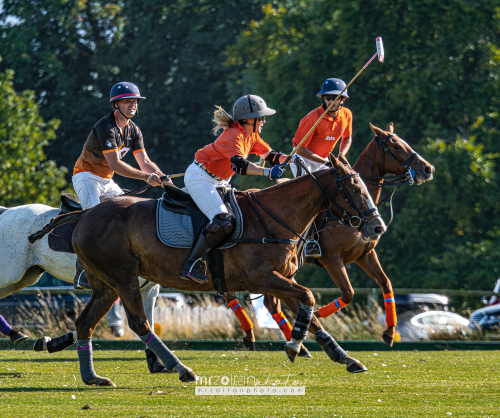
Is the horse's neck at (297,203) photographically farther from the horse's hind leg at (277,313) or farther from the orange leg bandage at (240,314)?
the orange leg bandage at (240,314)

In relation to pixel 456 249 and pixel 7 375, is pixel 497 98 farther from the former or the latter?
pixel 7 375

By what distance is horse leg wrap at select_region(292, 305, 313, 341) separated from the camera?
709 cm

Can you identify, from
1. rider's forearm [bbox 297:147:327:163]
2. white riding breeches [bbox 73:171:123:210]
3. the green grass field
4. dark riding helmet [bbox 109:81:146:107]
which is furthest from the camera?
rider's forearm [bbox 297:147:327:163]

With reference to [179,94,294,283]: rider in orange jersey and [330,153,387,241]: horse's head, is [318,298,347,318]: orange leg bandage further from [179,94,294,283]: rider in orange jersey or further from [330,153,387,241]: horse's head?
[330,153,387,241]: horse's head

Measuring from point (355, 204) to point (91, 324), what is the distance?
272 centimetres

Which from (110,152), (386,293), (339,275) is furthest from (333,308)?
(110,152)

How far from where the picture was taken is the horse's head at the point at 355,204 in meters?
7.27

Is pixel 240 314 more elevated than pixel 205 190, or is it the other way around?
pixel 205 190

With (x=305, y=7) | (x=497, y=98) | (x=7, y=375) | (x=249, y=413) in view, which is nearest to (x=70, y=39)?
(x=305, y=7)

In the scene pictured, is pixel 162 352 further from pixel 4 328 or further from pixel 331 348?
pixel 4 328

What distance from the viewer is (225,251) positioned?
7.43m

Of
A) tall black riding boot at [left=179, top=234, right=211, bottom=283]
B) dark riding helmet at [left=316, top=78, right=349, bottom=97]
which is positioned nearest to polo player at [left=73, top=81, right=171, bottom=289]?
tall black riding boot at [left=179, top=234, right=211, bottom=283]

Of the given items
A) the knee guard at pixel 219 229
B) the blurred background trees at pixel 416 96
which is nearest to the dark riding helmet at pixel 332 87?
the knee guard at pixel 219 229

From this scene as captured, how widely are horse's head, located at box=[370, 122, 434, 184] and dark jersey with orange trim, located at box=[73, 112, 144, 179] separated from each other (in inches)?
126
